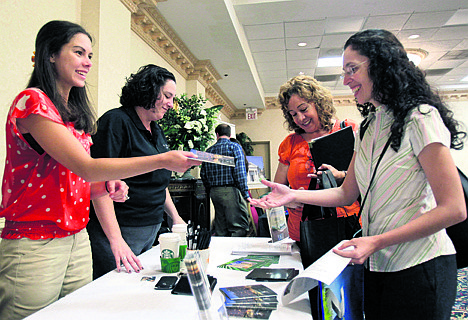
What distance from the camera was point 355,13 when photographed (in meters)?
4.77

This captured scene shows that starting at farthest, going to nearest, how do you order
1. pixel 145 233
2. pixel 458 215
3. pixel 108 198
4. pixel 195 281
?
pixel 145 233 < pixel 108 198 < pixel 458 215 < pixel 195 281

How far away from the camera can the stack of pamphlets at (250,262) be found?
1287 mm

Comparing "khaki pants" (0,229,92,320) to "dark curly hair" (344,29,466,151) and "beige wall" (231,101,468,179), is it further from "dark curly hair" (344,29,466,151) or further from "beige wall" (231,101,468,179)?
"beige wall" (231,101,468,179)

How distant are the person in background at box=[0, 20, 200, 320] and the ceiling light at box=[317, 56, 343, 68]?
631 cm

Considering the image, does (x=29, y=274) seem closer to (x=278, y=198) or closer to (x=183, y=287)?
(x=183, y=287)

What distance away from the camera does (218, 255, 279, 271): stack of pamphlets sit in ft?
4.22

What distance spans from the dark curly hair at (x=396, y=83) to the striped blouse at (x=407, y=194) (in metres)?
0.03

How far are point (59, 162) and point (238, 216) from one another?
3.18 meters

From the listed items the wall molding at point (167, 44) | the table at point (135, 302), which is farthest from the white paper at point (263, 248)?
the wall molding at point (167, 44)

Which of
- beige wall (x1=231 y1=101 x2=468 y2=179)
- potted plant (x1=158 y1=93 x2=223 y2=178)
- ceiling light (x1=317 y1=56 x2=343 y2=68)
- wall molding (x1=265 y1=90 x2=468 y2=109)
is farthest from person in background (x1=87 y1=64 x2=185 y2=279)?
beige wall (x1=231 y1=101 x2=468 y2=179)

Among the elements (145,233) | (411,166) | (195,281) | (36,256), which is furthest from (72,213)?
(411,166)

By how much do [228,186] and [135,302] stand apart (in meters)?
3.05

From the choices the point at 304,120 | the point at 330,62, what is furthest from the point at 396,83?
the point at 330,62

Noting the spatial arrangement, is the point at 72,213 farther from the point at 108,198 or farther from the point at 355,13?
the point at 355,13
